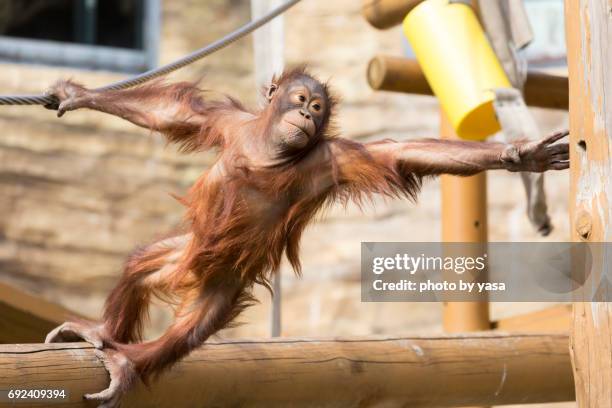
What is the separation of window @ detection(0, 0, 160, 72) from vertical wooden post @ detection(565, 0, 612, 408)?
4.61 meters

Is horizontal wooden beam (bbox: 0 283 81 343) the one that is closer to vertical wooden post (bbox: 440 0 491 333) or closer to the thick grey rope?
the thick grey rope

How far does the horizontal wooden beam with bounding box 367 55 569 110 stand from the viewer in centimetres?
422

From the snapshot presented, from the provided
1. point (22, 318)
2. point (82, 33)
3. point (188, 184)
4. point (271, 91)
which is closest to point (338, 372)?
point (271, 91)

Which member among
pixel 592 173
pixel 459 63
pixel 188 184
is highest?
pixel 459 63

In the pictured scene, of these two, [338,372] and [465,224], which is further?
[465,224]

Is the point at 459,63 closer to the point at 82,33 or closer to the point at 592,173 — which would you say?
the point at 592,173

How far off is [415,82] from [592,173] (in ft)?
6.48

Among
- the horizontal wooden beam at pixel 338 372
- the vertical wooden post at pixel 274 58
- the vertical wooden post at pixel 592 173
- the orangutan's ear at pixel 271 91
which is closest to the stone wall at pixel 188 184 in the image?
the vertical wooden post at pixel 274 58

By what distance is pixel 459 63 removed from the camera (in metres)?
3.60

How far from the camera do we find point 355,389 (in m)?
3.19

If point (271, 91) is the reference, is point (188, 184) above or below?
below

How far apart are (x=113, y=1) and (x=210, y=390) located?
14.8ft

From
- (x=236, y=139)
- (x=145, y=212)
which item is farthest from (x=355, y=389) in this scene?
(x=145, y=212)

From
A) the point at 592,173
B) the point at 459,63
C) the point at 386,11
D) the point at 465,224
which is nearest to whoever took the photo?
the point at 592,173
